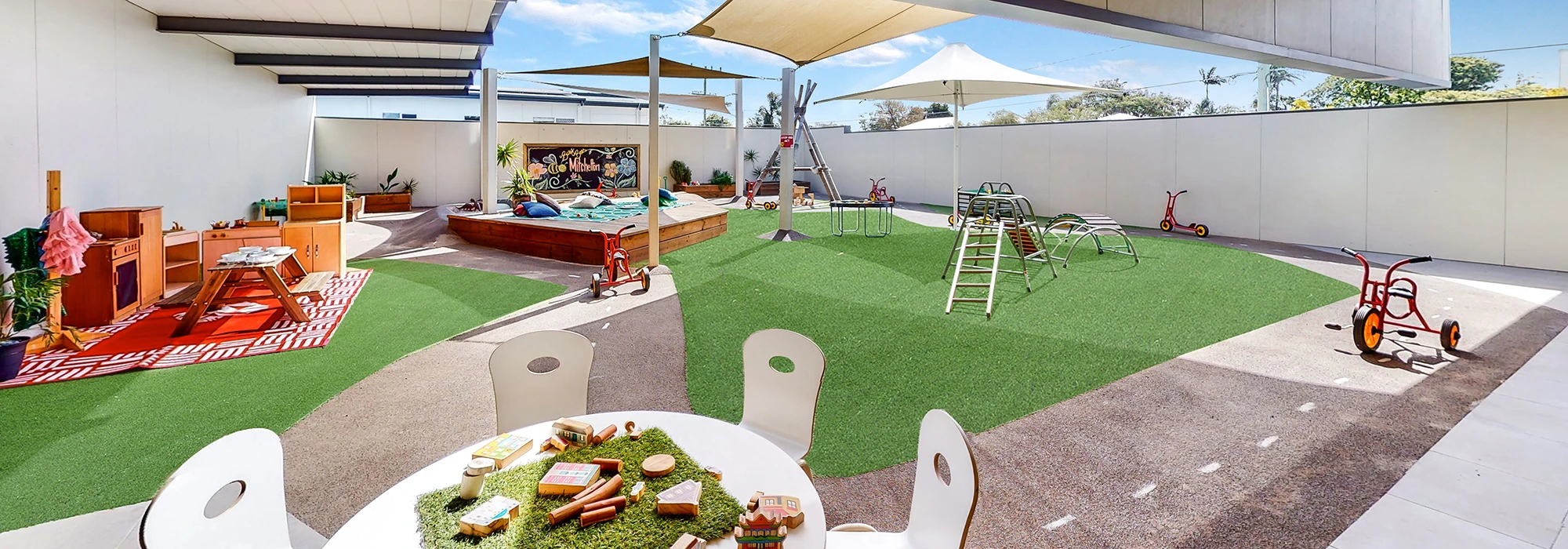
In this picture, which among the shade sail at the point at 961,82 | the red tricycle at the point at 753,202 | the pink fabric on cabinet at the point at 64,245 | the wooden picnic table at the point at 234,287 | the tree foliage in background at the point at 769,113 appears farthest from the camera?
the tree foliage in background at the point at 769,113

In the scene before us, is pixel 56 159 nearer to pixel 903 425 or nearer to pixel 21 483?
pixel 21 483

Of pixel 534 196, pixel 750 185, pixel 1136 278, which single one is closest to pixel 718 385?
pixel 1136 278

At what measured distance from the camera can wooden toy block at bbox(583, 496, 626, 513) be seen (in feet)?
5.07

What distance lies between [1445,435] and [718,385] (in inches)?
150

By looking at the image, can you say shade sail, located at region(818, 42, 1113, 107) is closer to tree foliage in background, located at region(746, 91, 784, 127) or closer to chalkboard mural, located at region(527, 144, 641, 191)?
chalkboard mural, located at region(527, 144, 641, 191)

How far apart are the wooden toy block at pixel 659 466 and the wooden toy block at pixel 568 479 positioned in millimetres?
127

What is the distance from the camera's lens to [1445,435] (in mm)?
3291

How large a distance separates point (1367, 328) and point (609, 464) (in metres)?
5.37

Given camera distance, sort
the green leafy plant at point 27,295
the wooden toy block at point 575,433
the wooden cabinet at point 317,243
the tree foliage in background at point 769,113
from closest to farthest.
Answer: the wooden toy block at point 575,433 < the green leafy plant at point 27,295 < the wooden cabinet at point 317,243 < the tree foliage in background at point 769,113

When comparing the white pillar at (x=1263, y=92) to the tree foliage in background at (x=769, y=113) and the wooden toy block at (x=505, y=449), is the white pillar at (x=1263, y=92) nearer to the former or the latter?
the tree foliage in background at (x=769, y=113)

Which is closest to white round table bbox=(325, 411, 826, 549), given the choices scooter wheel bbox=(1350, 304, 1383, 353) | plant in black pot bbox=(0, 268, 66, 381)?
plant in black pot bbox=(0, 268, 66, 381)

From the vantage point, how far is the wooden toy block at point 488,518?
145cm

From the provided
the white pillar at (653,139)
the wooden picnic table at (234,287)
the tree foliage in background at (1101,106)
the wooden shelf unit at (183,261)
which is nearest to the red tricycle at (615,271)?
the white pillar at (653,139)

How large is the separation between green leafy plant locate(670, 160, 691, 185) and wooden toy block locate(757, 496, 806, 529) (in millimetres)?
17048
